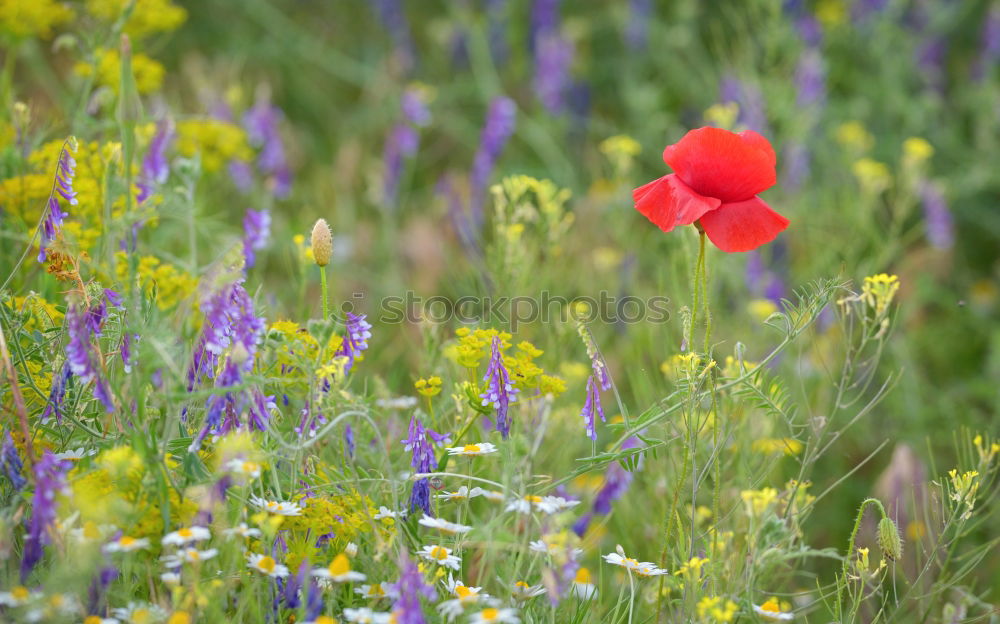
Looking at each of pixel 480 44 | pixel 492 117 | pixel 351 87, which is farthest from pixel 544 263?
pixel 351 87

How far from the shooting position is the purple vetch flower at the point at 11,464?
4.44ft

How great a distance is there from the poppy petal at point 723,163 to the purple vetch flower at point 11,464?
3.31 feet

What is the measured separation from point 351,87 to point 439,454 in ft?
13.0

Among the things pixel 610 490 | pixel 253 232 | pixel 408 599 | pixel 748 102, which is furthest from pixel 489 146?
pixel 408 599

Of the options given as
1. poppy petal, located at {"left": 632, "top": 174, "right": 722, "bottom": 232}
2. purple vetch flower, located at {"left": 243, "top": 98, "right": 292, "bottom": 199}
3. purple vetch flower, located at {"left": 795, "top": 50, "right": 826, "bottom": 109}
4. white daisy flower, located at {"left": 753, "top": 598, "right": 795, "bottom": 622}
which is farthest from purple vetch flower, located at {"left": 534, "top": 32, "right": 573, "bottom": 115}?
white daisy flower, located at {"left": 753, "top": 598, "right": 795, "bottom": 622}

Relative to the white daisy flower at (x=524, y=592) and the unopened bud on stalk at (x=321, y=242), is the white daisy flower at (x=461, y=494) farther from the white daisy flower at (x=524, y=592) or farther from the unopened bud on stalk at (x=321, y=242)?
the unopened bud on stalk at (x=321, y=242)

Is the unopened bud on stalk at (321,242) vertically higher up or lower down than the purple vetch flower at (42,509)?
higher up

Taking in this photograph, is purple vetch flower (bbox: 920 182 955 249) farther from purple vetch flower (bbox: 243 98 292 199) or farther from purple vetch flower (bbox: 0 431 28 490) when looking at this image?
purple vetch flower (bbox: 0 431 28 490)

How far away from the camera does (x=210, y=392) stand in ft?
4.07

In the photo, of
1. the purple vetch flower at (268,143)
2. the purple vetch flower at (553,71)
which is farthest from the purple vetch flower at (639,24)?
the purple vetch flower at (268,143)

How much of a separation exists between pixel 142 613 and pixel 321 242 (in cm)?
56

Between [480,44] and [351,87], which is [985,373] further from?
[351,87]

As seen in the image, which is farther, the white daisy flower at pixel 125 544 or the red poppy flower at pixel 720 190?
the red poppy flower at pixel 720 190

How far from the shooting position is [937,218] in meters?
3.72
